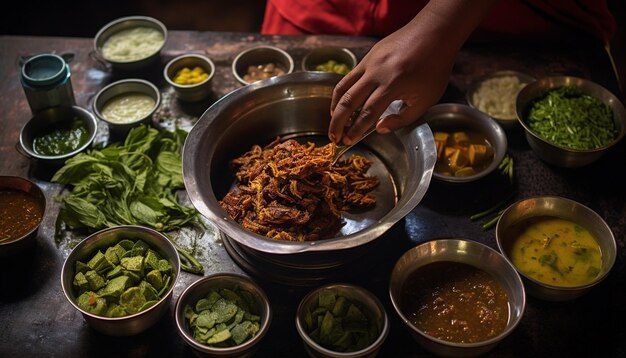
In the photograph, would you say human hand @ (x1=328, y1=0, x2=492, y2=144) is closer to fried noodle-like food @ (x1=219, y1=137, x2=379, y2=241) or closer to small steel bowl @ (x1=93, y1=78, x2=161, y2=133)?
fried noodle-like food @ (x1=219, y1=137, x2=379, y2=241)

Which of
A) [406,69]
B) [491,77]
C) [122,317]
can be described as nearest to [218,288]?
[122,317]

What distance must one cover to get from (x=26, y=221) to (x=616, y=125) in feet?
11.6

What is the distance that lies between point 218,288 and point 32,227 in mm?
1107

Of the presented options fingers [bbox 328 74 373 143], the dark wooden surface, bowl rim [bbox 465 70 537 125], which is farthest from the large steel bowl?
bowl rim [bbox 465 70 537 125]

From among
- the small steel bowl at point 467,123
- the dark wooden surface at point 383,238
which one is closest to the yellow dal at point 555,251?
the dark wooden surface at point 383,238

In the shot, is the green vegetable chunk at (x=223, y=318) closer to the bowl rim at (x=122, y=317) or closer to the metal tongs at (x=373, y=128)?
the bowl rim at (x=122, y=317)

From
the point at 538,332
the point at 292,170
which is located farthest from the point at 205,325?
the point at 538,332

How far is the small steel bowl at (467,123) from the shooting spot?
11.4ft

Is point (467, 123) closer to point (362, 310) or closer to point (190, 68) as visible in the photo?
point (362, 310)

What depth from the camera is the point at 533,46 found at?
4.25m

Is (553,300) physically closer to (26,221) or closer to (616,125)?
(616,125)

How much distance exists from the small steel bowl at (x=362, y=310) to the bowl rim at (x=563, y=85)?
1.56m

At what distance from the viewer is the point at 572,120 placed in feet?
11.8

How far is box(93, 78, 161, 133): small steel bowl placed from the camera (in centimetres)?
366
